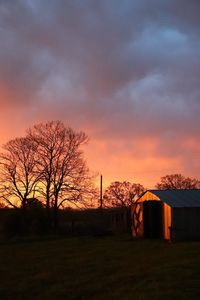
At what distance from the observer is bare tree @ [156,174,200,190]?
298ft

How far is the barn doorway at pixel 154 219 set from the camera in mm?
38656

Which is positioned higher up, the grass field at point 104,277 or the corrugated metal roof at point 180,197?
the corrugated metal roof at point 180,197

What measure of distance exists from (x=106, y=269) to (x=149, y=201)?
2202 centimetres

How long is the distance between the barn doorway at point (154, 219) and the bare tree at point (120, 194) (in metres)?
52.0

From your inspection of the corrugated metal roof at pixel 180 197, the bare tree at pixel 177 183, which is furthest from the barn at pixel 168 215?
the bare tree at pixel 177 183

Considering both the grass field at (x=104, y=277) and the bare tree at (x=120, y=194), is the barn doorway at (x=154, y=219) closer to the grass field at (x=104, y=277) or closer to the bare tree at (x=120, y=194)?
the grass field at (x=104, y=277)

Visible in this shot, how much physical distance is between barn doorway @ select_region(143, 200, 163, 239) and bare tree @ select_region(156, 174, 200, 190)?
168ft

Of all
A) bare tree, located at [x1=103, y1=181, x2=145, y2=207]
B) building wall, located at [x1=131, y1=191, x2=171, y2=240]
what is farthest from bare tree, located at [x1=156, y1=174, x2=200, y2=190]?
building wall, located at [x1=131, y1=191, x2=171, y2=240]

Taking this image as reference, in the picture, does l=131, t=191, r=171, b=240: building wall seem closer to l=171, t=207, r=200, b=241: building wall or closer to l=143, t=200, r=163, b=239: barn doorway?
l=143, t=200, r=163, b=239: barn doorway

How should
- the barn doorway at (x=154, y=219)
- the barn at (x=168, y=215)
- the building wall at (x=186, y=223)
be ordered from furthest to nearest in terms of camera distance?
1. the barn doorway at (x=154, y=219)
2. the barn at (x=168, y=215)
3. the building wall at (x=186, y=223)

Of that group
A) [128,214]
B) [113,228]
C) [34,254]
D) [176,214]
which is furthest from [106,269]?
[113,228]

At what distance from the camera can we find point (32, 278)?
56.1ft

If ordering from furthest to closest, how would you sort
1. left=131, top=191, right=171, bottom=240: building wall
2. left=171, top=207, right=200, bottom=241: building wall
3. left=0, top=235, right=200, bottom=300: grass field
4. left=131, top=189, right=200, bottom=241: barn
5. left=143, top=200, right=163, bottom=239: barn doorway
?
1. left=143, top=200, right=163, bottom=239: barn doorway
2. left=131, top=191, right=171, bottom=240: building wall
3. left=131, top=189, right=200, bottom=241: barn
4. left=171, top=207, right=200, bottom=241: building wall
5. left=0, top=235, right=200, bottom=300: grass field

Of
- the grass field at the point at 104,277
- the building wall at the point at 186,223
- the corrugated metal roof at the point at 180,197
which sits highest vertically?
the corrugated metal roof at the point at 180,197
